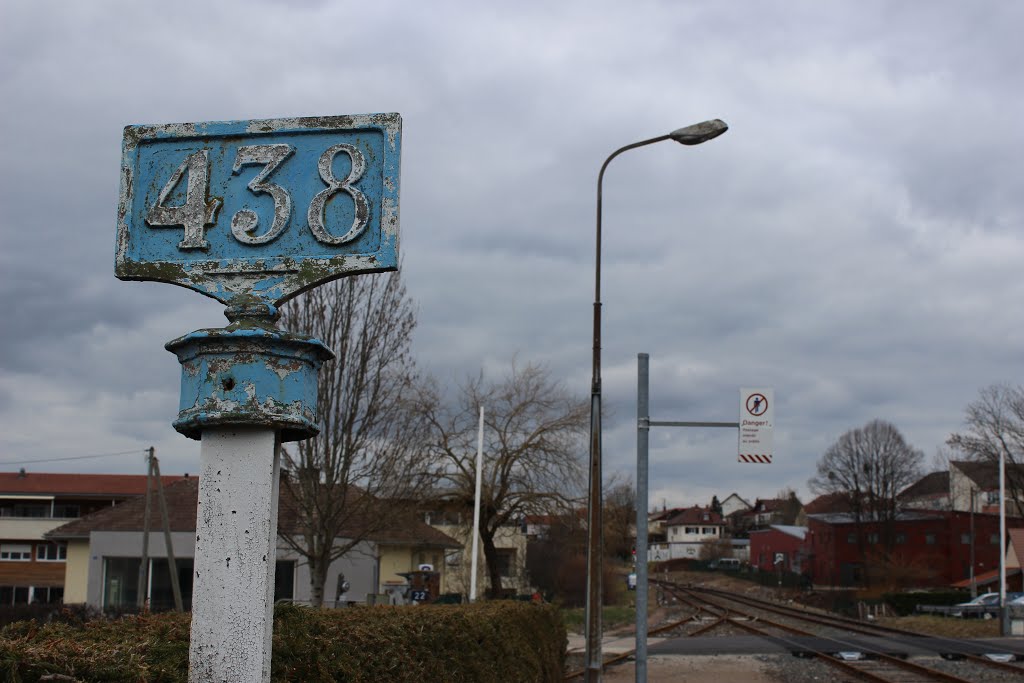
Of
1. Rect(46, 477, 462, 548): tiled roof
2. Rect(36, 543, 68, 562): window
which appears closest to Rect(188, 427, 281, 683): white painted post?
Rect(46, 477, 462, 548): tiled roof

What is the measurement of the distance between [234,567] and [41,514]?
209 feet

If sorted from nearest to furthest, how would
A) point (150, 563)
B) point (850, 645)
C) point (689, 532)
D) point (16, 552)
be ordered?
point (850, 645) → point (150, 563) → point (16, 552) → point (689, 532)

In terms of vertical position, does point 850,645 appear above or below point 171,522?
below

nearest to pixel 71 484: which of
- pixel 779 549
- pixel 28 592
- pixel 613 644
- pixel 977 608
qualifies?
pixel 28 592

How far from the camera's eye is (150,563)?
36281mm

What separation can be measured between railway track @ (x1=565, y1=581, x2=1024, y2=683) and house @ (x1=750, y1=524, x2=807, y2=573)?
4769 centimetres

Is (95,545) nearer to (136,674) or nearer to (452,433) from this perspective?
(452,433)

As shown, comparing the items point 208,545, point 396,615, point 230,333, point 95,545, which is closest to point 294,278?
point 230,333

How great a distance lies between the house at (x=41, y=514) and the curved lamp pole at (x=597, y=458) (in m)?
41.8

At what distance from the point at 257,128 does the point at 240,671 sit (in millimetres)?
2209

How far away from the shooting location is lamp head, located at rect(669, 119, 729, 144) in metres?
16.0

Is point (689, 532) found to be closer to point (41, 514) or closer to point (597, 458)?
point (41, 514)

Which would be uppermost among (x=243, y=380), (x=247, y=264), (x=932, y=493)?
(x=247, y=264)

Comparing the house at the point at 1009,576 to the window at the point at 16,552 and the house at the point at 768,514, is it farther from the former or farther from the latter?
the house at the point at 768,514
